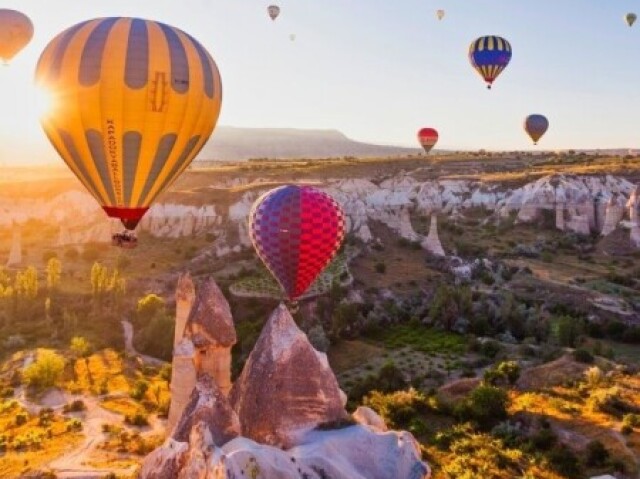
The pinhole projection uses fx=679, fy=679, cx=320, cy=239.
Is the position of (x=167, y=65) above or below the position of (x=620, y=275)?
above

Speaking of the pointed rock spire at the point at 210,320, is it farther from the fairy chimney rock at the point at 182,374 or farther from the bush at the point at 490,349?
the bush at the point at 490,349

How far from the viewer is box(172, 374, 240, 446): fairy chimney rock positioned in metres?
13.0

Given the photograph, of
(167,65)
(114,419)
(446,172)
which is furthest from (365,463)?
(446,172)

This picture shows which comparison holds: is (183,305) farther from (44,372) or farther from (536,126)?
(536,126)

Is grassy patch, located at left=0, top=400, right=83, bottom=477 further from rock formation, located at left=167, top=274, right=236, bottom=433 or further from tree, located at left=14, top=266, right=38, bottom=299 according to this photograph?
tree, located at left=14, top=266, right=38, bottom=299

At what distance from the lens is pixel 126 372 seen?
1224 inches

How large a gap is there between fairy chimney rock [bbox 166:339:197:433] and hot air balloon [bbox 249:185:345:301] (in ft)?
12.9

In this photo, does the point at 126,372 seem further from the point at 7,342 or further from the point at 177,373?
the point at 177,373

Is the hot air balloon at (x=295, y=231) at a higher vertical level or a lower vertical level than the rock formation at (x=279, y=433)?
higher

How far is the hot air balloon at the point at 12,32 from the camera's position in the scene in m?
→ 41.8

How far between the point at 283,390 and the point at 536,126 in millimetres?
68253

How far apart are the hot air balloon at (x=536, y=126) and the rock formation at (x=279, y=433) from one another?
6513 cm

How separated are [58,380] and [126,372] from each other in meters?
2.93

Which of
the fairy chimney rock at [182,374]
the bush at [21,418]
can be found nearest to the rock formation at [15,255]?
the bush at [21,418]
